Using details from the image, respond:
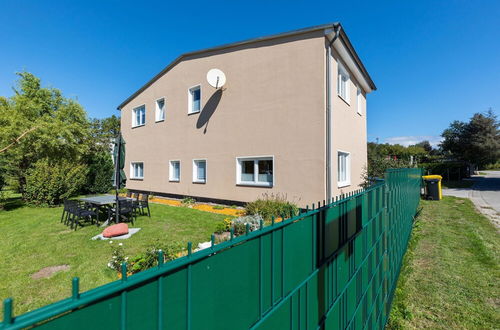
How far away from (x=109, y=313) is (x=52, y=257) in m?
6.40

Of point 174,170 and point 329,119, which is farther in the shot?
point 174,170

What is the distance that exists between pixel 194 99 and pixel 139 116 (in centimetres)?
619

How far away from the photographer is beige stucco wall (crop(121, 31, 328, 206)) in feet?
30.4

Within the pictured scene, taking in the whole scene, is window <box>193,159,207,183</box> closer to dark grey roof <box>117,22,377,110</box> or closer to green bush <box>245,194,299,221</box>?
green bush <box>245,194,299,221</box>

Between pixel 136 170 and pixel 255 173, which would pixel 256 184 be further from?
pixel 136 170

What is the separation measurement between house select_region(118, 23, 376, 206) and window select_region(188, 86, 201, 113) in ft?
0.19

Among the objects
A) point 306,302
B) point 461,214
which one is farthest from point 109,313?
point 461,214

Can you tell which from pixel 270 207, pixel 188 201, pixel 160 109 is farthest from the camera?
pixel 160 109

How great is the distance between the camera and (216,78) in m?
11.4

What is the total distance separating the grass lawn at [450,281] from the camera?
3525mm

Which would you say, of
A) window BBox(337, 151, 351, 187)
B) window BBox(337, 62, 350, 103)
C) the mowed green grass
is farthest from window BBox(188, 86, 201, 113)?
window BBox(337, 151, 351, 187)

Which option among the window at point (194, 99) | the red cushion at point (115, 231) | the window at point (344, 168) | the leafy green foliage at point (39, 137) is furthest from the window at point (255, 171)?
the leafy green foliage at point (39, 137)

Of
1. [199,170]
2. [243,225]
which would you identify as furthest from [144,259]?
[199,170]

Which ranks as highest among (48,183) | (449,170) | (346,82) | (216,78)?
(216,78)
